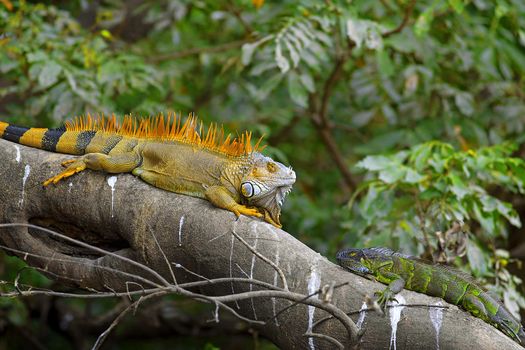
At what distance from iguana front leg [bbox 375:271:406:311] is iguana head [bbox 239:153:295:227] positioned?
2.41 ft

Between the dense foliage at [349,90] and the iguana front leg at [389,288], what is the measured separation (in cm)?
84

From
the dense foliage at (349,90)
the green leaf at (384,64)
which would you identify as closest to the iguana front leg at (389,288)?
the dense foliage at (349,90)

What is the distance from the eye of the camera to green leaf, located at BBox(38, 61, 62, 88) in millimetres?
5938

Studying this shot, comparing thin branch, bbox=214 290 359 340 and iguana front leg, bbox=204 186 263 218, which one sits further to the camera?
iguana front leg, bbox=204 186 263 218

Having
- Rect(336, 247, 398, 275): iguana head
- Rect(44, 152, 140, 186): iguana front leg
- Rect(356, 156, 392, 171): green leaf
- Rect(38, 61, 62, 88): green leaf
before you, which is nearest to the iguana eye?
Rect(336, 247, 398, 275): iguana head

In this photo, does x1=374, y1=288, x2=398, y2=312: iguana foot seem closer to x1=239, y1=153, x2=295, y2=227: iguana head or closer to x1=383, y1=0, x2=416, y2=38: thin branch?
x1=239, y1=153, x2=295, y2=227: iguana head

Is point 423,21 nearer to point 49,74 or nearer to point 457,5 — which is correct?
point 457,5

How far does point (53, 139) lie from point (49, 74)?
4.67 ft

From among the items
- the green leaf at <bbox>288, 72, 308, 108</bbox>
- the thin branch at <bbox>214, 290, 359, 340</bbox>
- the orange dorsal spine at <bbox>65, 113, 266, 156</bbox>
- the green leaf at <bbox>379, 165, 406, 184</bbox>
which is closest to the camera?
the thin branch at <bbox>214, 290, 359, 340</bbox>

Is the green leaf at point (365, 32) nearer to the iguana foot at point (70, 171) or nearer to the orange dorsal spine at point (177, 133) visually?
the orange dorsal spine at point (177, 133)

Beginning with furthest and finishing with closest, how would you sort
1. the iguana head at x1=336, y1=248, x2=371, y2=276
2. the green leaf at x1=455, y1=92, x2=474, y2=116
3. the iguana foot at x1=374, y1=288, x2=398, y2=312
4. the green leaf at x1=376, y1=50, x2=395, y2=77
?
the green leaf at x1=455, y1=92, x2=474, y2=116 < the green leaf at x1=376, y1=50, x2=395, y2=77 < the iguana head at x1=336, y1=248, x2=371, y2=276 < the iguana foot at x1=374, y1=288, x2=398, y2=312

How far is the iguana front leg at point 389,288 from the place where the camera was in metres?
3.65

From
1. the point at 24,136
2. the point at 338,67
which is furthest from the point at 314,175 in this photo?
the point at 24,136

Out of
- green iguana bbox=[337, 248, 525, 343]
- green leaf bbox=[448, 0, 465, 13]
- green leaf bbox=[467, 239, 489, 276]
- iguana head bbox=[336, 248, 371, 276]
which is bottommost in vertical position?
green leaf bbox=[467, 239, 489, 276]
